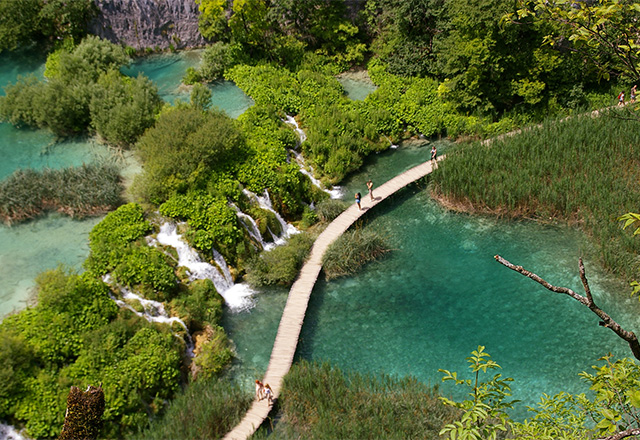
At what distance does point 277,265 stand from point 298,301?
1.88 meters

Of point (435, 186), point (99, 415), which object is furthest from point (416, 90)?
point (99, 415)

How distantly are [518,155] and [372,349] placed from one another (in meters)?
12.3

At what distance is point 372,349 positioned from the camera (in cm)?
1922

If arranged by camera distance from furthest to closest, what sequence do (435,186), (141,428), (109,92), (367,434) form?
(109,92), (435,186), (141,428), (367,434)

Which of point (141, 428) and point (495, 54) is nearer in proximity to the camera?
point (141, 428)

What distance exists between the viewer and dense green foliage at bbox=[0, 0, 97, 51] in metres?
33.7

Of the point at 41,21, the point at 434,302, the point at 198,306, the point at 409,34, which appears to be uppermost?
the point at 41,21

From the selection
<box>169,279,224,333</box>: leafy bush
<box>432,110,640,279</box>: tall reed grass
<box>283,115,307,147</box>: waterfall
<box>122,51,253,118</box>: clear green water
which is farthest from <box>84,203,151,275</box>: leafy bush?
<box>432,110,640,279</box>: tall reed grass

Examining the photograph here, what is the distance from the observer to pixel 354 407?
16.2 m

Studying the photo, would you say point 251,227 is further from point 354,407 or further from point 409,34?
point 409,34

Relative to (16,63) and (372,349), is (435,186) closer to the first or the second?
(372,349)

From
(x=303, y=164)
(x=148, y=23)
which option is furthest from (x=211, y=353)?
(x=148, y=23)

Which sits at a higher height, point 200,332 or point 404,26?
point 404,26

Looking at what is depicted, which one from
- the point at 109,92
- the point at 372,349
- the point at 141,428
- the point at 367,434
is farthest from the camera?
the point at 109,92
